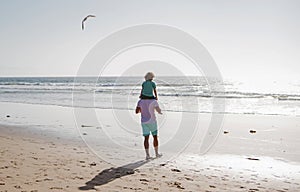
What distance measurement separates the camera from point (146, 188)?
18.3ft

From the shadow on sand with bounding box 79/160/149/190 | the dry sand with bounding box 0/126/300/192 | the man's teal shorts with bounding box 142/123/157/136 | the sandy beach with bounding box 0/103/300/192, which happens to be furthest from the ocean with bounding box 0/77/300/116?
the shadow on sand with bounding box 79/160/149/190

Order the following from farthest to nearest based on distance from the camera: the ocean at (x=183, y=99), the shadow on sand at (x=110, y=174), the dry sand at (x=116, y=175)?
the ocean at (x=183, y=99) < the shadow on sand at (x=110, y=174) < the dry sand at (x=116, y=175)

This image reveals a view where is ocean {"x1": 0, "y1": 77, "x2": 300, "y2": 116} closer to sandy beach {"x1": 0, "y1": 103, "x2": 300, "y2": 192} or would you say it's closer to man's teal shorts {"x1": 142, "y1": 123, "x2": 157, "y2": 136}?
sandy beach {"x1": 0, "y1": 103, "x2": 300, "y2": 192}

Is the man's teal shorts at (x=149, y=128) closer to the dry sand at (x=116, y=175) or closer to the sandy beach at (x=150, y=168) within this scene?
the sandy beach at (x=150, y=168)

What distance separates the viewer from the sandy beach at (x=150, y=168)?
5699mm

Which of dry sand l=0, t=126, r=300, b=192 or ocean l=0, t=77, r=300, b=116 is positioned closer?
dry sand l=0, t=126, r=300, b=192

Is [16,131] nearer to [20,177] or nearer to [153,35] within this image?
[153,35]

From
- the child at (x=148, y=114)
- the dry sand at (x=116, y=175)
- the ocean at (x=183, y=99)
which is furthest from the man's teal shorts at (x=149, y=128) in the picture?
the ocean at (x=183, y=99)

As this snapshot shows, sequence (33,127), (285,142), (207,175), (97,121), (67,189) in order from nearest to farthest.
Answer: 1. (67,189)
2. (207,175)
3. (285,142)
4. (33,127)
5. (97,121)

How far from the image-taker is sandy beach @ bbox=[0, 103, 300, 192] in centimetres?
570

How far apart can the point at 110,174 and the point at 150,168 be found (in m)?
0.93

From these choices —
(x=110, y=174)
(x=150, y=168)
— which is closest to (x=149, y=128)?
(x=150, y=168)

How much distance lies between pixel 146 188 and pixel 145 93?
9.70 feet

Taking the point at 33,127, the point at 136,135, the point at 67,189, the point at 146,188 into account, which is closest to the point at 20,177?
the point at 67,189
